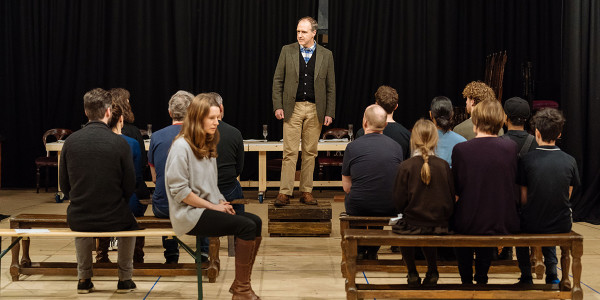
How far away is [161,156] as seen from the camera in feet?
16.6

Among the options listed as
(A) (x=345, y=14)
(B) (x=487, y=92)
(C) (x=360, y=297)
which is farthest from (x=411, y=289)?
(A) (x=345, y=14)

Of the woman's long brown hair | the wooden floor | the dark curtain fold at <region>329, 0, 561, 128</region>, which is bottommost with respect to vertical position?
the wooden floor

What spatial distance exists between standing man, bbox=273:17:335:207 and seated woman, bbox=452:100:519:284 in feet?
9.05

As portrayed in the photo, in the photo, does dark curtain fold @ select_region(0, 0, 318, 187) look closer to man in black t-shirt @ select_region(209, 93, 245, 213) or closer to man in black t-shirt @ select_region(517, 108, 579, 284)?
man in black t-shirt @ select_region(209, 93, 245, 213)

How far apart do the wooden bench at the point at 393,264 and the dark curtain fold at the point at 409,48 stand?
5580 millimetres

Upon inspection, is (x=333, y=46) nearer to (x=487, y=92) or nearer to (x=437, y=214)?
(x=487, y=92)

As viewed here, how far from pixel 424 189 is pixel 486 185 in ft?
1.10

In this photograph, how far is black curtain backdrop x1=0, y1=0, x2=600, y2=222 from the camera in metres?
10.4

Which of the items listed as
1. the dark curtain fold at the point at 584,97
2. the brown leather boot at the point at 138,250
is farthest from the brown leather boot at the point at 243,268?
the dark curtain fold at the point at 584,97

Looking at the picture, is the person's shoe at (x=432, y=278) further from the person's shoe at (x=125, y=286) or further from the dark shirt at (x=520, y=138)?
the person's shoe at (x=125, y=286)

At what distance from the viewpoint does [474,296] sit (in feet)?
13.2

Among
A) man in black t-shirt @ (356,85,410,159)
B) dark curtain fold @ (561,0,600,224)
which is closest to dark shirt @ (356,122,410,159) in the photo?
man in black t-shirt @ (356,85,410,159)

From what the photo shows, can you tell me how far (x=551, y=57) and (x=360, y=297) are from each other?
692cm

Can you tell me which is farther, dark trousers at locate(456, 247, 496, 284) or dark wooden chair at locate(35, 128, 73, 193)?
dark wooden chair at locate(35, 128, 73, 193)
